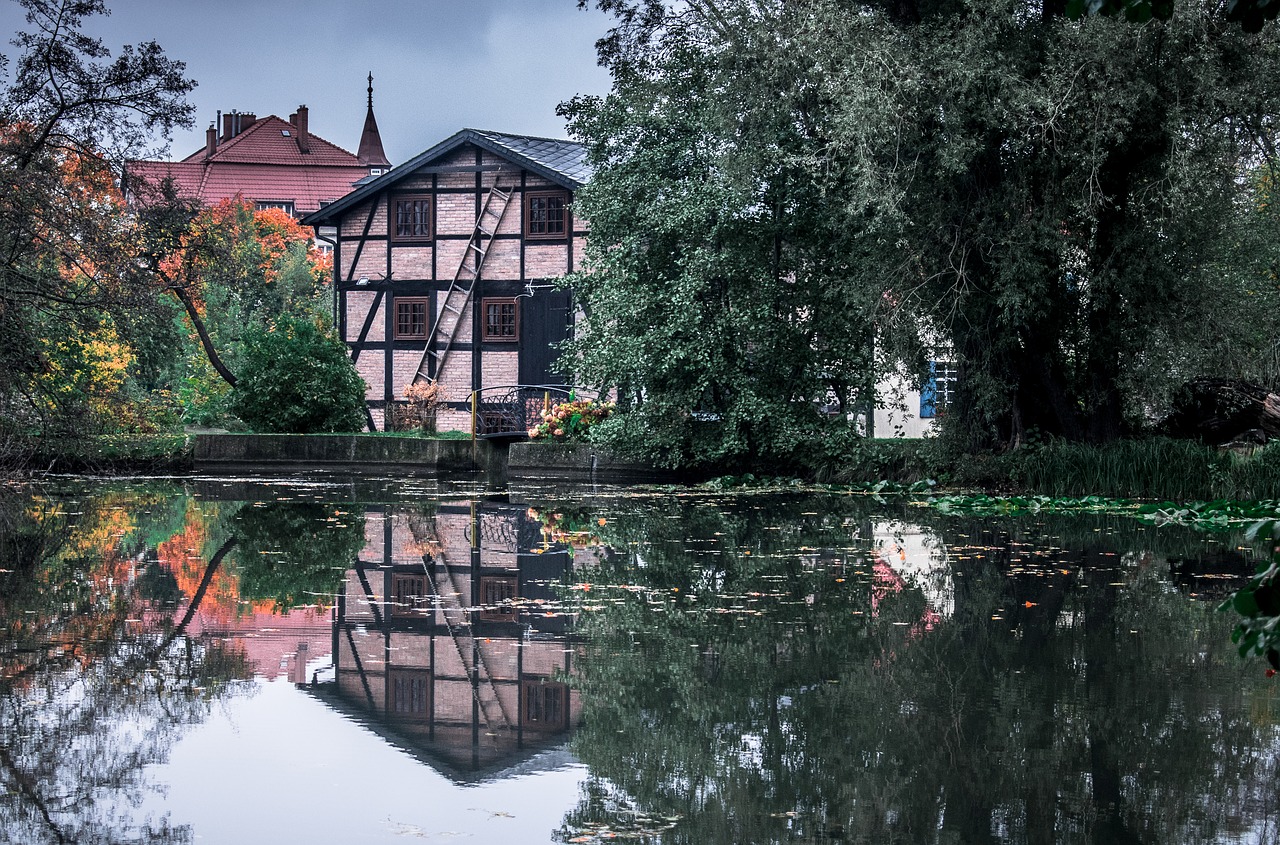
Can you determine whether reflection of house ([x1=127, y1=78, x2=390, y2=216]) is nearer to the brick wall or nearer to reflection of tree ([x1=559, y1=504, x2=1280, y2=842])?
the brick wall

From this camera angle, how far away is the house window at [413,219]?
1329 inches

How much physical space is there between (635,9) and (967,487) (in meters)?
9.86

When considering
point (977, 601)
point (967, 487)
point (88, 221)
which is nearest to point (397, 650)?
point (977, 601)

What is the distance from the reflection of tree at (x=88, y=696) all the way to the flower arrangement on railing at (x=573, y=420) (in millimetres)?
15831

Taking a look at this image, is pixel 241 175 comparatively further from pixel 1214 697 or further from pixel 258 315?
pixel 1214 697

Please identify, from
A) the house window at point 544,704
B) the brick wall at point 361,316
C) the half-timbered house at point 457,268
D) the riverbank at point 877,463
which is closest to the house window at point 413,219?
the half-timbered house at point 457,268

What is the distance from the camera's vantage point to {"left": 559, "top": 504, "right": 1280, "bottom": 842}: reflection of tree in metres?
4.70

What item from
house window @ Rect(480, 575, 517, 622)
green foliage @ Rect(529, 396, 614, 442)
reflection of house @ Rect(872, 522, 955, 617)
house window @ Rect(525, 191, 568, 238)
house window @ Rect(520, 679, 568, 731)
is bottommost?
house window @ Rect(520, 679, 568, 731)

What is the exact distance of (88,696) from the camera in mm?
6406

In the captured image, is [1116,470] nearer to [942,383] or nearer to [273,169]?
[942,383]

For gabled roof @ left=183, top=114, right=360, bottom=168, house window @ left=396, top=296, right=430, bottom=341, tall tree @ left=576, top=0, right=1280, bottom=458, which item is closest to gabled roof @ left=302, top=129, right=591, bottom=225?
house window @ left=396, top=296, right=430, bottom=341

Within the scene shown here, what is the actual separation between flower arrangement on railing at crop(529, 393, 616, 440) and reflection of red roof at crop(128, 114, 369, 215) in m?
49.1

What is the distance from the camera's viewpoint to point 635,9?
Answer: 24.2 meters

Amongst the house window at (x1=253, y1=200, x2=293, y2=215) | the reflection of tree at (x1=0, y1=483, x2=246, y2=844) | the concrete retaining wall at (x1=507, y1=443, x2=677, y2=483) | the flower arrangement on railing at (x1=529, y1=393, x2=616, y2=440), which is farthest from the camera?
the house window at (x1=253, y1=200, x2=293, y2=215)
